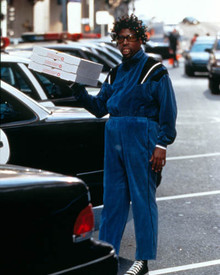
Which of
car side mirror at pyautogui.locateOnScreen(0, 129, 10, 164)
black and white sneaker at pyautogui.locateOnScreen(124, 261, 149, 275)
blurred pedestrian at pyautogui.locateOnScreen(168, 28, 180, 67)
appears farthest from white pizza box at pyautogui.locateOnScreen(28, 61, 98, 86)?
blurred pedestrian at pyautogui.locateOnScreen(168, 28, 180, 67)

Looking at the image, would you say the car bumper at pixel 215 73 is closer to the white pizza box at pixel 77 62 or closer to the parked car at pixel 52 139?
the parked car at pixel 52 139

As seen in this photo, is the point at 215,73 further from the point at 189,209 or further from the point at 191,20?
the point at 191,20

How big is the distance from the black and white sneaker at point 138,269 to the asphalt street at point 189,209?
38cm

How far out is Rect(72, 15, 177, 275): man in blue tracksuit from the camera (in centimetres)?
491

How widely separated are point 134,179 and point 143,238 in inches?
16.2

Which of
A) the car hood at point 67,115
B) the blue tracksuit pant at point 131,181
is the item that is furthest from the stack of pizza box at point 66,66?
the car hood at point 67,115

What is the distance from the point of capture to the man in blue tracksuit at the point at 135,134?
193 inches

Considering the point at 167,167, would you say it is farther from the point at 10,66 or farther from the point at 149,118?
the point at 149,118

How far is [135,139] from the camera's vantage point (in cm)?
494

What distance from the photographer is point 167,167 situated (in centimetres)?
1023

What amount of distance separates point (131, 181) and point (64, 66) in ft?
2.89

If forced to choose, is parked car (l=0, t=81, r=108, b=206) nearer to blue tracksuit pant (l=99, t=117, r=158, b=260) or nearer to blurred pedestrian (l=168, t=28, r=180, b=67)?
blue tracksuit pant (l=99, t=117, r=158, b=260)

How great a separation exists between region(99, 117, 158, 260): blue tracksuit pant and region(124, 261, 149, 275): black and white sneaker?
5cm

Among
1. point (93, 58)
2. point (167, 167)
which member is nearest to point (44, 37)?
point (93, 58)
